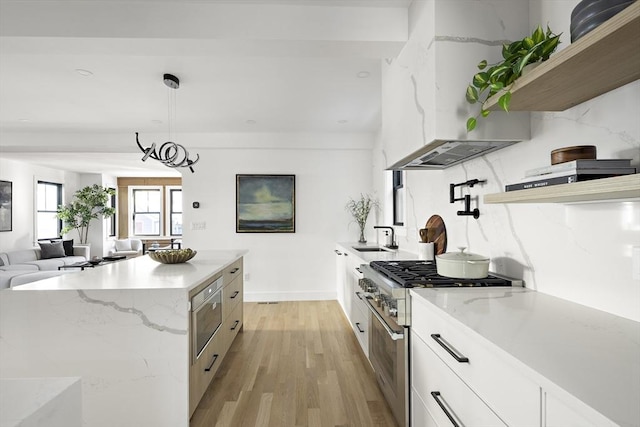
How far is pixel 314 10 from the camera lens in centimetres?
215

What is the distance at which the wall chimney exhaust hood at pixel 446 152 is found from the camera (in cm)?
175

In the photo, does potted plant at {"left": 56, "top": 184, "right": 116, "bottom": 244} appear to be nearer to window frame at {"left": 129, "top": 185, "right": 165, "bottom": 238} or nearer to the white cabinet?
window frame at {"left": 129, "top": 185, "right": 165, "bottom": 238}

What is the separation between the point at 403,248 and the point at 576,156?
2653mm

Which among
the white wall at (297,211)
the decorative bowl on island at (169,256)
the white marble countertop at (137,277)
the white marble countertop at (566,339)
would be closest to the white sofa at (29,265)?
the white wall at (297,211)

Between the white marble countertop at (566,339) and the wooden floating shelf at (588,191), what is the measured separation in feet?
1.37

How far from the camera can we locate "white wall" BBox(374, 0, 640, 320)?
121 centimetres

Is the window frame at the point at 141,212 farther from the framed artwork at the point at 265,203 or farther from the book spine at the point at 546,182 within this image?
the book spine at the point at 546,182

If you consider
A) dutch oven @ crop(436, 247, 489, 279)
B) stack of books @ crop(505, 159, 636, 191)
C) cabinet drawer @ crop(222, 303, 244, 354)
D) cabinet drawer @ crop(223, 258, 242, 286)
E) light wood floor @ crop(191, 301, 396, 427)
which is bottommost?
light wood floor @ crop(191, 301, 396, 427)

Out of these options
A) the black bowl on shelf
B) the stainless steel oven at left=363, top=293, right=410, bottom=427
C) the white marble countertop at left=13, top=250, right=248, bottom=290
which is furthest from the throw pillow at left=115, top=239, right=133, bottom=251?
the black bowl on shelf

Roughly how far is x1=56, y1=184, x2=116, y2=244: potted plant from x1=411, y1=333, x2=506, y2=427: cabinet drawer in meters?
9.41

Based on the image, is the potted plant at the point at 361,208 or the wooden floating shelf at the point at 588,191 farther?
the potted plant at the point at 361,208

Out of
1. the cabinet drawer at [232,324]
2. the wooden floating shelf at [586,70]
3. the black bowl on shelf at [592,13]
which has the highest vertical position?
the black bowl on shelf at [592,13]

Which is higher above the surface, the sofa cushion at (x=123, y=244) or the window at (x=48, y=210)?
the window at (x=48, y=210)

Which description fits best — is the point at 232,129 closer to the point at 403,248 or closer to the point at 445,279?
the point at 403,248
